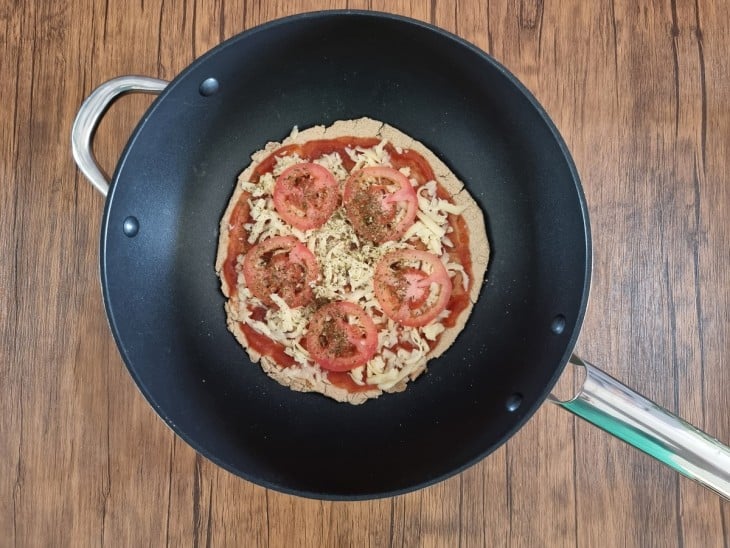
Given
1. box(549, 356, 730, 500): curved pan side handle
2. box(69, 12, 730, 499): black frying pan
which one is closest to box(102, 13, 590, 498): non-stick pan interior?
box(69, 12, 730, 499): black frying pan

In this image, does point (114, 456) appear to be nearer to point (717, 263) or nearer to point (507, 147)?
point (507, 147)

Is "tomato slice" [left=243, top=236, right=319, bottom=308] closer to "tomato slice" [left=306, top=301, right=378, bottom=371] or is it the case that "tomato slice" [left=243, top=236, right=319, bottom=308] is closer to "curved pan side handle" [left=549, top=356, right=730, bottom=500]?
"tomato slice" [left=306, top=301, right=378, bottom=371]

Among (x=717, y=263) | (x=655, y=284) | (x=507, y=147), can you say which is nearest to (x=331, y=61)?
(x=507, y=147)

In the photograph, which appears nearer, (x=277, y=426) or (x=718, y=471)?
(x=718, y=471)

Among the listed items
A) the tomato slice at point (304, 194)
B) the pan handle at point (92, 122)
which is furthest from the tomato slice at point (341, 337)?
the pan handle at point (92, 122)

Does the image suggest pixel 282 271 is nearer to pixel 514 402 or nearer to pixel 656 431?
pixel 514 402

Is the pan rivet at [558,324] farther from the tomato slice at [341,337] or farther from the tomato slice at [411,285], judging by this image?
the tomato slice at [341,337]
